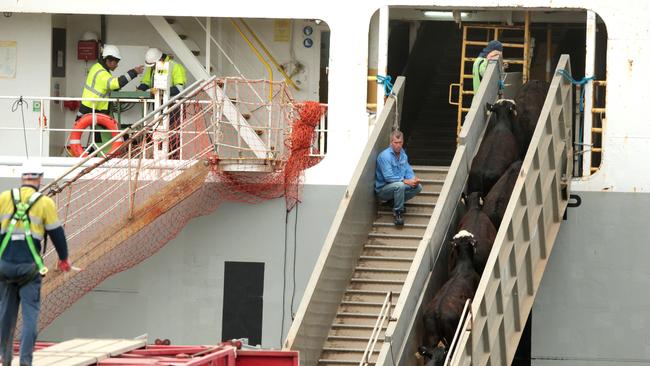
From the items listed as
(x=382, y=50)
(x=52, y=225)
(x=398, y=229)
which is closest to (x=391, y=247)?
(x=398, y=229)

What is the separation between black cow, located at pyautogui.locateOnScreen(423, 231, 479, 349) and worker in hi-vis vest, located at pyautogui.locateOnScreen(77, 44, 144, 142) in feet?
18.4

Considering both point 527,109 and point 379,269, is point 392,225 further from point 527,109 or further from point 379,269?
point 527,109

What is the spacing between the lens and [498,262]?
1692cm

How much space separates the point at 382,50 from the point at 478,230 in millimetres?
3391

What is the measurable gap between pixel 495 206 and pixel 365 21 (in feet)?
10.8

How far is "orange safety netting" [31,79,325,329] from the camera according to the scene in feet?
62.8

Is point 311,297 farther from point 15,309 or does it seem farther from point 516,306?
point 15,309

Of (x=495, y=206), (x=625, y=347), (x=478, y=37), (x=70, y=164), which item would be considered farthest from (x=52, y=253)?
(x=478, y=37)

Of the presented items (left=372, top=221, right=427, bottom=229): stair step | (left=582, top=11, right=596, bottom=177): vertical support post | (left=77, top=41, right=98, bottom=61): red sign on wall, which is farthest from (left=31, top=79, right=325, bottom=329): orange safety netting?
(left=582, top=11, right=596, bottom=177): vertical support post

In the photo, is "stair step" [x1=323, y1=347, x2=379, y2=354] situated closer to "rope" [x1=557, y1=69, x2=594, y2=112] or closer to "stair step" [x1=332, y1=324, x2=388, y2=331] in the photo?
"stair step" [x1=332, y1=324, x2=388, y2=331]

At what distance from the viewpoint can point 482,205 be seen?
18.5 meters

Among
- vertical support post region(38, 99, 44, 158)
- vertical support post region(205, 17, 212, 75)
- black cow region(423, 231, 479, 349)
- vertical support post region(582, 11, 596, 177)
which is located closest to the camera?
black cow region(423, 231, 479, 349)

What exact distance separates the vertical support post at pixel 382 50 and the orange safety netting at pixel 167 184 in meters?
0.87

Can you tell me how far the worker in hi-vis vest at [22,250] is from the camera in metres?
13.7
